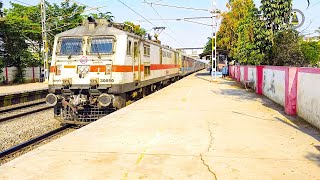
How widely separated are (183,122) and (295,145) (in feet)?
10.4

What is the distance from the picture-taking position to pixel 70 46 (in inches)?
460

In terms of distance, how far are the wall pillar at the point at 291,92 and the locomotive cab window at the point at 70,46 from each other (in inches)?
289

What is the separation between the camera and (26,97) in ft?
62.7

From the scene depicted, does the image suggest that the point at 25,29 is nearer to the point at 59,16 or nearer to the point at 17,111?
the point at 59,16

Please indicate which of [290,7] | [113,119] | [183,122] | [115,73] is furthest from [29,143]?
[290,7]

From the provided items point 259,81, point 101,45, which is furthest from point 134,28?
point 101,45

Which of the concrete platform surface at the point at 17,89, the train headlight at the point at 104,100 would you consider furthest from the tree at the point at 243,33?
the train headlight at the point at 104,100

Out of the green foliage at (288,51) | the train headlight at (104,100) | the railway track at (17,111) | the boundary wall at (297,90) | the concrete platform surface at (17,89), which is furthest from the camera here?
the concrete platform surface at (17,89)

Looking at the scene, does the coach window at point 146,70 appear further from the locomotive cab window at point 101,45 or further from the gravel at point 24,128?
the gravel at point 24,128

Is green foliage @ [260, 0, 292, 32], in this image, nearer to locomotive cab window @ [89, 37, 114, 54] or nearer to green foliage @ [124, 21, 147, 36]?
green foliage @ [124, 21, 147, 36]

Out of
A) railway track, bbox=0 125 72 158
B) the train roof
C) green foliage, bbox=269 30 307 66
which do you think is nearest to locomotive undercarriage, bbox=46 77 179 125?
Answer: railway track, bbox=0 125 72 158

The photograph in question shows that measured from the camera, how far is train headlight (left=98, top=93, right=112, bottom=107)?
35.0ft

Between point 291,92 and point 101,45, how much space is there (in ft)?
21.9

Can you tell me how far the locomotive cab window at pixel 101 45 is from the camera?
1128 centimetres
